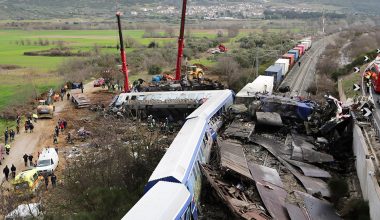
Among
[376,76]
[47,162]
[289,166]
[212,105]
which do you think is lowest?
[47,162]

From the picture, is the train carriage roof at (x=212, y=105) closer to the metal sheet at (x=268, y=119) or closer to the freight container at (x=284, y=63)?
the metal sheet at (x=268, y=119)

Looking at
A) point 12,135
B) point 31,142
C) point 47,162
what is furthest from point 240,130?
point 12,135

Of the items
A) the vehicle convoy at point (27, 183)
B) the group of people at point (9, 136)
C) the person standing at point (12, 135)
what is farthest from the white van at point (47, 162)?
the person standing at point (12, 135)

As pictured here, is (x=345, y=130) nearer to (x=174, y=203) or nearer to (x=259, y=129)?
(x=259, y=129)

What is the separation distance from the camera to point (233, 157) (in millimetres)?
17781

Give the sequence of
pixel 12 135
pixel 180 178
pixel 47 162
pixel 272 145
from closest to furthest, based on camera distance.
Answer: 1. pixel 180 178
2. pixel 272 145
3. pixel 47 162
4. pixel 12 135

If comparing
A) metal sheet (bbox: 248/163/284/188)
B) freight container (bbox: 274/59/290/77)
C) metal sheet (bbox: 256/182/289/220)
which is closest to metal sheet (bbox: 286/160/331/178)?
metal sheet (bbox: 248/163/284/188)

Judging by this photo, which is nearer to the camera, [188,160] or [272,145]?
[188,160]

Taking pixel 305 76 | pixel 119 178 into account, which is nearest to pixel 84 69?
pixel 305 76

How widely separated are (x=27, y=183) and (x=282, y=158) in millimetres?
14089

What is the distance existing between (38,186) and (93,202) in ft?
34.0

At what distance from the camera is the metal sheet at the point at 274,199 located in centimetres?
1367

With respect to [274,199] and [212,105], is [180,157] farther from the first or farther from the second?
[212,105]

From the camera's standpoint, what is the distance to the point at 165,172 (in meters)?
13.2
